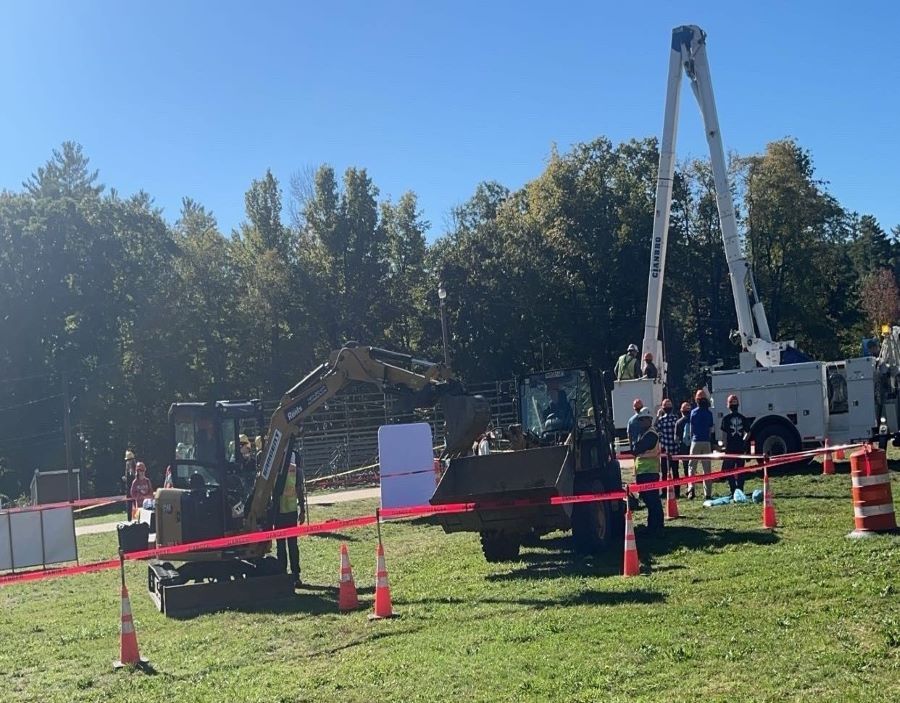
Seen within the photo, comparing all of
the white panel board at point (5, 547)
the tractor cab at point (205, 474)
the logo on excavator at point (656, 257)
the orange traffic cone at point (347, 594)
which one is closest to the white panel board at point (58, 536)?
the white panel board at point (5, 547)

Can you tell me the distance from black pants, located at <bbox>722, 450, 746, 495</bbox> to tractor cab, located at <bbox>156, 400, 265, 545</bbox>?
8293 mm

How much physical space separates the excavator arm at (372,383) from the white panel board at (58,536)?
7.92 metres

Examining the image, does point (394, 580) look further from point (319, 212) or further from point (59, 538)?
point (319, 212)

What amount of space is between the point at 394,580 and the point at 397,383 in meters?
2.68

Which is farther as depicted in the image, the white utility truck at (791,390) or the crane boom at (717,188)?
the crane boom at (717,188)

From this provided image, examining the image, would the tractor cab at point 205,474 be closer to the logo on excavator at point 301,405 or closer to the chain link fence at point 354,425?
the logo on excavator at point 301,405

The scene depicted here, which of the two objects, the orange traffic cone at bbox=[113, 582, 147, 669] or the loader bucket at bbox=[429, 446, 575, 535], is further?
the loader bucket at bbox=[429, 446, 575, 535]

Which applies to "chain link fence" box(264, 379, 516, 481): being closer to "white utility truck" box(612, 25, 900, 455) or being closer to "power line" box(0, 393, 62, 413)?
"power line" box(0, 393, 62, 413)

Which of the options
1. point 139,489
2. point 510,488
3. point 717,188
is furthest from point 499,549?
point 717,188

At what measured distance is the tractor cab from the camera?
1292 cm

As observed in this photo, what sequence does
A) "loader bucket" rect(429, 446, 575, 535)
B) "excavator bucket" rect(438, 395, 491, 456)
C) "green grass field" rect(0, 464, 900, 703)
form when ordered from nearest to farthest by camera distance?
"green grass field" rect(0, 464, 900, 703), "excavator bucket" rect(438, 395, 491, 456), "loader bucket" rect(429, 446, 575, 535)

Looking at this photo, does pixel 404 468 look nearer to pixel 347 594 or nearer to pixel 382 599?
pixel 347 594

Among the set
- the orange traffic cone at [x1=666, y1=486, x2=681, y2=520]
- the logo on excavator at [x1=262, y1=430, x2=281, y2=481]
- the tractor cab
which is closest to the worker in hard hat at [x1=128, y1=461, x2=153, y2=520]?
the tractor cab

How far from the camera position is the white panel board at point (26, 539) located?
19.0 metres
